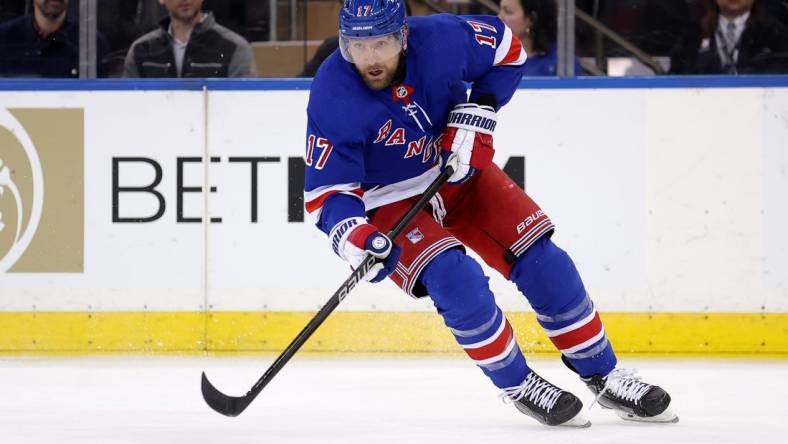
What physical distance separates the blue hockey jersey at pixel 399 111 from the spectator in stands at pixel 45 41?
191 centimetres

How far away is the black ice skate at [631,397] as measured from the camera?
3.24 m

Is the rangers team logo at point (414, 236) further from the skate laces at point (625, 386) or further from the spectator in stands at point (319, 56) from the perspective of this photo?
the spectator in stands at point (319, 56)

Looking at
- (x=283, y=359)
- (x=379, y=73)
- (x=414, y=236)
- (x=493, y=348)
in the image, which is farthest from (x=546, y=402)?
(x=379, y=73)

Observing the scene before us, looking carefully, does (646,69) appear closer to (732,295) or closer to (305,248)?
(732,295)

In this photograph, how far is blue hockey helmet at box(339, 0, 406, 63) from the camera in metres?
3.11

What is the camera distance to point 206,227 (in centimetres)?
480

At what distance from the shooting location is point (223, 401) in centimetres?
322

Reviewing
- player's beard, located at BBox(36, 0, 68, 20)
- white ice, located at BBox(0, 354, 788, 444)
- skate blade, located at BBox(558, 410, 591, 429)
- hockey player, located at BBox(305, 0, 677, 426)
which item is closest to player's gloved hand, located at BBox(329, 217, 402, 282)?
hockey player, located at BBox(305, 0, 677, 426)

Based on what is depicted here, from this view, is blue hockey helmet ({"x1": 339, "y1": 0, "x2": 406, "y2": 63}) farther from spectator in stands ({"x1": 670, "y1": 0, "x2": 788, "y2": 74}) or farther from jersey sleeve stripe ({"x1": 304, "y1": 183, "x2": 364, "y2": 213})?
spectator in stands ({"x1": 670, "y1": 0, "x2": 788, "y2": 74})

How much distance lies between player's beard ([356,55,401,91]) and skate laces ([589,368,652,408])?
0.89 m

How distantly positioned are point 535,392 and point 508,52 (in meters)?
0.85

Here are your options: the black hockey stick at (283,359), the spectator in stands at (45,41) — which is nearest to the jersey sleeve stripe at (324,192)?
the black hockey stick at (283,359)

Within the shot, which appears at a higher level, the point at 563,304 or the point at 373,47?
the point at 373,47

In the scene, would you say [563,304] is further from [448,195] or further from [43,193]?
[43,193]
